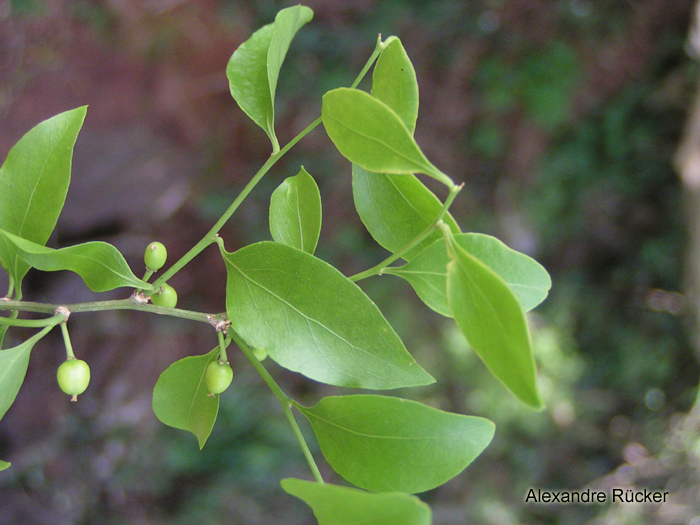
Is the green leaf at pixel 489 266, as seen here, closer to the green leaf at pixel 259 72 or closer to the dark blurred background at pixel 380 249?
the green leaf at pixel 259 72

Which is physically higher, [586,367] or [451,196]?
[451,196]

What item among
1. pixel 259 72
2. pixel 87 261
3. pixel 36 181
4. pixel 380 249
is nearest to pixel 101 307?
pixel 87 261

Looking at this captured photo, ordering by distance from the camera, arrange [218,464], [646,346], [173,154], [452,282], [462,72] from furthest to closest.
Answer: [646,346], [462,72], [173,154], [218,464], [452,282]

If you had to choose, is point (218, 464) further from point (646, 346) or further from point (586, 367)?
point (646, 346)

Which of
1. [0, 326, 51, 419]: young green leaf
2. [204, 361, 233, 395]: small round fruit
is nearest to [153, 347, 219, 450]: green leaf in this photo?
[204, 361, 233, 395]: small round fruit

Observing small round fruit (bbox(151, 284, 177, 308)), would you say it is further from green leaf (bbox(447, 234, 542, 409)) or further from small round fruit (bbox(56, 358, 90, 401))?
green leaf (bbox(447, 234, 542, 409))

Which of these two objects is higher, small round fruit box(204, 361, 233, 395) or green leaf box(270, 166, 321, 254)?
green leaf box(270, 166, 321, 254)

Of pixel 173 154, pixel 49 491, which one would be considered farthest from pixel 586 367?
pixel 49 491
